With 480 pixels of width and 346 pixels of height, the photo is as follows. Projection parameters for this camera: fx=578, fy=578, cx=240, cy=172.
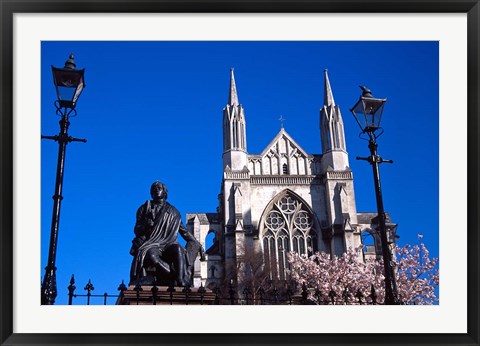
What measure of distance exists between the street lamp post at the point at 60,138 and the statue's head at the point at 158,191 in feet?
4.67

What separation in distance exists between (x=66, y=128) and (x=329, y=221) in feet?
106

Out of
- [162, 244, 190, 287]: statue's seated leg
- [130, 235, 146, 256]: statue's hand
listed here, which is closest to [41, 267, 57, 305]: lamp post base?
[130, 235, 146, 256]: statue's hand

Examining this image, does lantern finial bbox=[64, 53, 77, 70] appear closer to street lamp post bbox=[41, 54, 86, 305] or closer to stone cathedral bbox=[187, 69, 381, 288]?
street lamp post bbox=[41, 54, 86, 305]

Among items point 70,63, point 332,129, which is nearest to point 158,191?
point 70,63

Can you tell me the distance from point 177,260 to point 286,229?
1237 inches

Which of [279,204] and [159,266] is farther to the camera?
[279,204]

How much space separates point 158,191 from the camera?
9.17m

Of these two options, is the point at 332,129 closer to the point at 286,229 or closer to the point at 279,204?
the point at 279,204

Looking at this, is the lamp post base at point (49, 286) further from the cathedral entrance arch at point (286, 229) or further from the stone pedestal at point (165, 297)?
the cathedral entrance arch at point (286, 229)

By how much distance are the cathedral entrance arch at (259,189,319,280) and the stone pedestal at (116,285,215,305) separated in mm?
30345

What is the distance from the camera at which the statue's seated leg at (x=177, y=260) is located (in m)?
8.41
